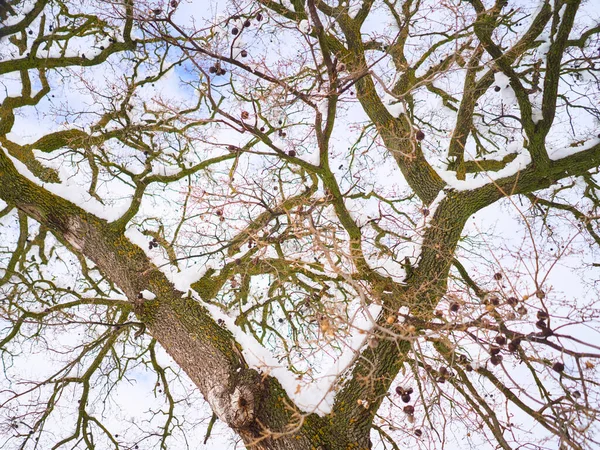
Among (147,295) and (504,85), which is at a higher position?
(504,85)

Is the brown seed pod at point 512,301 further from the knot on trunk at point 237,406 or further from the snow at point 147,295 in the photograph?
the snow at point 147,295

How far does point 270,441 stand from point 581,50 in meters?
4.43

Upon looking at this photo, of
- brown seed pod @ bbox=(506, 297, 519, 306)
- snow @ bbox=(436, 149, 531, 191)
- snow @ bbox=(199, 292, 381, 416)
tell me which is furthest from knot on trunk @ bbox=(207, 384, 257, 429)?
snow @ bbox=(436, 149, 531, 191)

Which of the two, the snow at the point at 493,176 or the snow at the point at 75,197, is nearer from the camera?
the snow at the point at 493,176

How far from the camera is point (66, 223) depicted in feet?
12.6

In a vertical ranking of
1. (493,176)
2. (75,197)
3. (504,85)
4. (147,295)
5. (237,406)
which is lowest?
(237,406)

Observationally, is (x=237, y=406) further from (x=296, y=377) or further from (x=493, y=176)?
(x=493, y=176)

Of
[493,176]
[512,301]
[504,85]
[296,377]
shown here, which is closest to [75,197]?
[296,377]

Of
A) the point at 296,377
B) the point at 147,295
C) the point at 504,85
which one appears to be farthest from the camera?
the point at 504,85

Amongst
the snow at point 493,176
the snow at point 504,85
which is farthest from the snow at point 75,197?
the snow at point 504,85

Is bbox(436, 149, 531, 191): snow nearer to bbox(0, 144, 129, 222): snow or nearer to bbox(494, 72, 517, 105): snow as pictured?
bbox(494, 72, 517, 105): snow

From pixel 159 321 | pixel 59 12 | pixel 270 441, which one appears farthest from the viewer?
pixel 59 12

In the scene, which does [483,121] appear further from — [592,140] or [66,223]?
[66,223]

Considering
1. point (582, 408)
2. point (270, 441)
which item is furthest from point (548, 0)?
point (270, 441)
